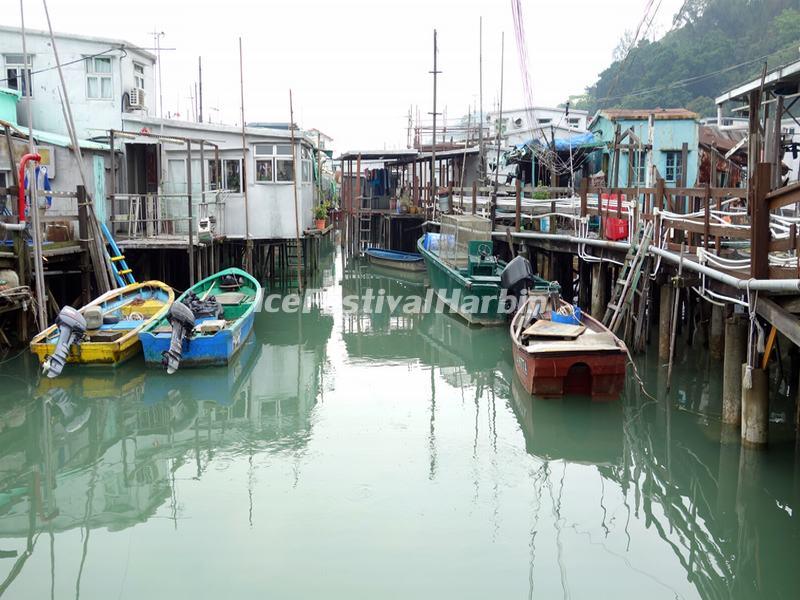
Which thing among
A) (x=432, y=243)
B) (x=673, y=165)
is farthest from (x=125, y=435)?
(x=673, y=165)

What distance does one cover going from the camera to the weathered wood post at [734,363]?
28.7 ft

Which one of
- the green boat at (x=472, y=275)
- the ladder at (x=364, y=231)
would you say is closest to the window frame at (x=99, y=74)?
the green boat at (x=472, y=275)

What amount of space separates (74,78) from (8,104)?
268 centimetres

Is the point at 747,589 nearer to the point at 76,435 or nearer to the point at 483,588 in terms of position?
the point at 483,588

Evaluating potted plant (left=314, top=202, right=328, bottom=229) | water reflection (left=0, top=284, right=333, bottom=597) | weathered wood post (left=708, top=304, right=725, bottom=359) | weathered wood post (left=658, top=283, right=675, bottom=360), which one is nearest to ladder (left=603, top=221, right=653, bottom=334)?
weathered wood post (left=658, top=283, right=675, bottom=360)

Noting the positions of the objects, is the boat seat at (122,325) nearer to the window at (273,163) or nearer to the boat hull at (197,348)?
the boat hull at (197,348)

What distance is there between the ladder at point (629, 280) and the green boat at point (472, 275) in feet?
8.40

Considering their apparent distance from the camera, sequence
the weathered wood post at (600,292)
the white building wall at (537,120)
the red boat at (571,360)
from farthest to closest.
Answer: the white building wall at (537,120) < the weathered wood post at (600,292) < the red boat at (571,360)

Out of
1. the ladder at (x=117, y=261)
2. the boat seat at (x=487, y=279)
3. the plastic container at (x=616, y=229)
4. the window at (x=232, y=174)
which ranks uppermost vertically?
the window at (x=232, y=174)

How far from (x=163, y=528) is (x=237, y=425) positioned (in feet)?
11.2

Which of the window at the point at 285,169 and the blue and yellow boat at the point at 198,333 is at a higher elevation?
the window at the point at 285,169

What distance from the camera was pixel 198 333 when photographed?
13.2 m

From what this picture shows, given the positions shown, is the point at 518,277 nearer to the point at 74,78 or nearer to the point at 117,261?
the point at 117,261

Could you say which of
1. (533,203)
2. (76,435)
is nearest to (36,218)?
(76,435)
